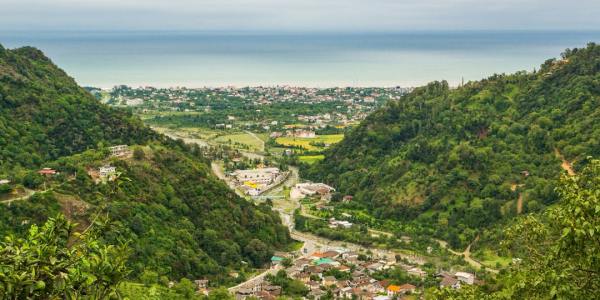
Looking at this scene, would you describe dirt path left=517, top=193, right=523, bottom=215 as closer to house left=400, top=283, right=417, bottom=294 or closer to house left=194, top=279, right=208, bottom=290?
house left=400, top=283, right=417, bottom=294

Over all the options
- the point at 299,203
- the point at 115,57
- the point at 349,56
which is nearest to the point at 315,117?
the point at 299,203

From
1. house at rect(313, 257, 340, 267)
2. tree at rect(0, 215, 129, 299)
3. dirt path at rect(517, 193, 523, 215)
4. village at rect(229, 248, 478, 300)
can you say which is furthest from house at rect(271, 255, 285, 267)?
tree at rect(0, 215, 129, 299)

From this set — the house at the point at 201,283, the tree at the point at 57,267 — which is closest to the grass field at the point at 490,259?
the house at the point at 201,283

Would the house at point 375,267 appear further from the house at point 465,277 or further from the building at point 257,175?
the building at point 257,175

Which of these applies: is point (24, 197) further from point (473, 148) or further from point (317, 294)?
point (473, 148)

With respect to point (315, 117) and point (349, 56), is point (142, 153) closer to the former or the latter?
point (315, 117)

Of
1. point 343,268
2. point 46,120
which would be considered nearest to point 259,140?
point 46,120
